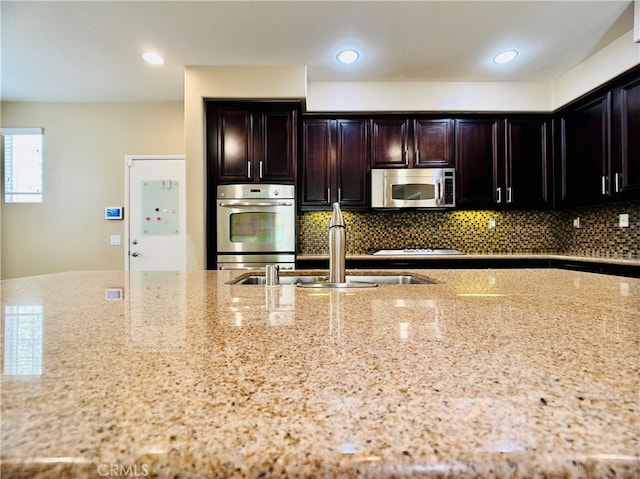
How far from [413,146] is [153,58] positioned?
249 centimetres

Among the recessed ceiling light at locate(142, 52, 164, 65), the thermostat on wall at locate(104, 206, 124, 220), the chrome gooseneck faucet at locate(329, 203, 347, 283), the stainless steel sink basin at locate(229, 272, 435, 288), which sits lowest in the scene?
the stainless steel sink basin at locate(229, 272, 435, 288)

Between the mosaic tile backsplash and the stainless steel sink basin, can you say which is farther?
the mosaic tile backsplash

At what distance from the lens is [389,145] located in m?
3.34

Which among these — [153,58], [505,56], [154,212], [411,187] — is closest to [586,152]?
[505,56]

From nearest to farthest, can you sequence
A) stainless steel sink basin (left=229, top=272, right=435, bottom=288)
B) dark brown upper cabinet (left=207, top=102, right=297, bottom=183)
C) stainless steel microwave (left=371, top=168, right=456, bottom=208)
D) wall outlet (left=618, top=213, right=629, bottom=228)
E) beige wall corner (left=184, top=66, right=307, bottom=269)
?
1. stainless steel sink basin (left=229, top=272, right=435, bottom=288)
2. wall outlet (left=618, top=213, right=629, bottom=228)
3. beige wall corner (left=184, top=66, right=307, bottom=269)
4. dark brown upper cabinet (left=207, top=102, right=297, bottom=183)
5. stainless steel microwave (left=371, top=168, right=456, bottom=208)

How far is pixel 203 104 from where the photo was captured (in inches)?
121

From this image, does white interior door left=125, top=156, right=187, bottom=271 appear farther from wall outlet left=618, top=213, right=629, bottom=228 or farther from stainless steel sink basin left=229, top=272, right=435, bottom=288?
wall outlet left=618, top=213, right=629, bottom=228

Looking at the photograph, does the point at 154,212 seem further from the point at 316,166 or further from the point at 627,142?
the point at 627,142

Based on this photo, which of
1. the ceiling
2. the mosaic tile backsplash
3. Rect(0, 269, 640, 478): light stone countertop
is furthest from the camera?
the mosaic tile backsplash

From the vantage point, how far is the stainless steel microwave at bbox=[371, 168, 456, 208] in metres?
3.25

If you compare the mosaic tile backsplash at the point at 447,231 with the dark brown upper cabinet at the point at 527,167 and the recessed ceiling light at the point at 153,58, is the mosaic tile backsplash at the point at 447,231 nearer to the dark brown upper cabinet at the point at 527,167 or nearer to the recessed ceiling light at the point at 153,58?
A: the dark brown upper cabinet at the point at 527,167

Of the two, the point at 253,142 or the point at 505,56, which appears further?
the point at 253,142

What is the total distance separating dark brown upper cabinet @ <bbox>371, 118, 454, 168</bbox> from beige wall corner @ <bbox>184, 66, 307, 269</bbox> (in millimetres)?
890

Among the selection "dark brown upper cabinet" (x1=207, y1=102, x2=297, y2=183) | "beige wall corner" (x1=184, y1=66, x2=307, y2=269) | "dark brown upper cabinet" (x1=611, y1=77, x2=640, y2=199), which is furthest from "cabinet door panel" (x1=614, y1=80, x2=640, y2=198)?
"dark brown upper cabinet" (x1=207, y1=102, x2=297, y2=183)
